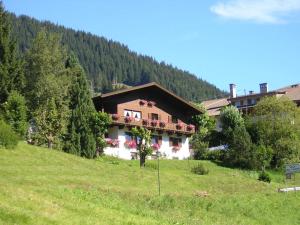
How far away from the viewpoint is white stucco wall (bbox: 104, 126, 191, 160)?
2171 inches

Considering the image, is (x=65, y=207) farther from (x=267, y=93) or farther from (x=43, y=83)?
(x=267, y=93)

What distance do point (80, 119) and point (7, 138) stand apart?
40.4 ft

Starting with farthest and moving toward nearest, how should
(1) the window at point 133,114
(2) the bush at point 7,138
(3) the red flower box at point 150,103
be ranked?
(3) the red flower box at point 150,103
(1) the window at point 133,114
(2) the bush at point 7,138

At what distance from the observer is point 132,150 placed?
5647 centimetres

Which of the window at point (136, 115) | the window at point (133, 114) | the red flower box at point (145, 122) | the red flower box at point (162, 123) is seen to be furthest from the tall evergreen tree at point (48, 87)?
the red flower box at point (162, 123)

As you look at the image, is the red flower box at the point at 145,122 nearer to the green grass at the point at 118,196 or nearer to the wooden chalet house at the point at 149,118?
the wooden chalet house at the point at 149,118

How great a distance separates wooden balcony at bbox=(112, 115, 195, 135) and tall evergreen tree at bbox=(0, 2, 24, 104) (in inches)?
469

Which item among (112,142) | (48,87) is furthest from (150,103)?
(48,87)

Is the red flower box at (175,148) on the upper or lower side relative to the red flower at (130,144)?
lower

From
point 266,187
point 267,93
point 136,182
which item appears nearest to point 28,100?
point 136,182

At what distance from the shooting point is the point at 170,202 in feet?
94.3

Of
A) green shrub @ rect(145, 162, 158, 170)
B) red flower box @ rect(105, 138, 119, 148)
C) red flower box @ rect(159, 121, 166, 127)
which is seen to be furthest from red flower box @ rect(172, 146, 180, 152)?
green shrub @ rect(145, 162, 158, 170)

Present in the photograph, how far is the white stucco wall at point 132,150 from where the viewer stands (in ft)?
181

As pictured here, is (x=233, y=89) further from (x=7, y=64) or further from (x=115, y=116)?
(x=7, y=64)
